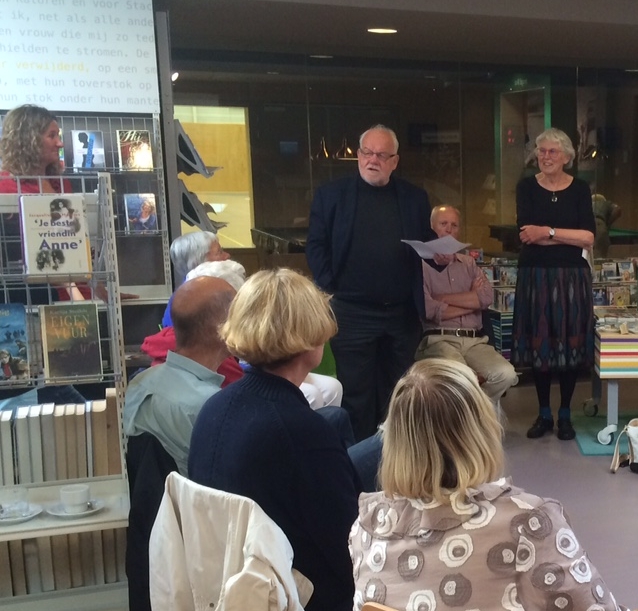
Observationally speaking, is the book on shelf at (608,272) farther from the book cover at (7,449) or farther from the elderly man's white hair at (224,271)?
the book cover at (7,449)

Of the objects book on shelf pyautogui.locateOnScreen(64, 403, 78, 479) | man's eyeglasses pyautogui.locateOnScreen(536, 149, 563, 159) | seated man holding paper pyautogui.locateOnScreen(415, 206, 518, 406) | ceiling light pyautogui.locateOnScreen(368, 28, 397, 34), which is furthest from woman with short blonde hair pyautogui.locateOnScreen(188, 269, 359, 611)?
ceiling light pyautogui.locateOnScreen(368, 28, 397, 34)

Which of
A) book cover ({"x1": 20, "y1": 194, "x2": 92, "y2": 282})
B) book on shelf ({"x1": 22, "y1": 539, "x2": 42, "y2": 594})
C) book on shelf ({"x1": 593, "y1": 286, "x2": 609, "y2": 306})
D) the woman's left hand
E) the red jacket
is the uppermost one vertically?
book cover ({"x1": 20, "y1": 194, "x2": 92, "y2": 282})

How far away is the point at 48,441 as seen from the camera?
2.22 meters

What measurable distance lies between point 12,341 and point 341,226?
1779 millimetres

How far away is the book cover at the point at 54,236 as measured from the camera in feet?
6.57

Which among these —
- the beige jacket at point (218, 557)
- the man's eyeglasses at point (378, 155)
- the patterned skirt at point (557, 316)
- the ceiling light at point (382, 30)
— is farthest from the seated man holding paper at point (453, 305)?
the beige jacket at point (218, 557)

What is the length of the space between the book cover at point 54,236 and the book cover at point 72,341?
0.11 meters

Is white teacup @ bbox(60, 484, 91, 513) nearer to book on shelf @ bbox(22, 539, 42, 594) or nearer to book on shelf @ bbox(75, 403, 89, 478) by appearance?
book on shelf @ bbox(75, 403, 89, 478)

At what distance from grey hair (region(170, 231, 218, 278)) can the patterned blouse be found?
213 centimetres

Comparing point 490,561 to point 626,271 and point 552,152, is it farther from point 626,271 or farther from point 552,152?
point 626,271

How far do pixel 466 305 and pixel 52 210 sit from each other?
8.24 feet

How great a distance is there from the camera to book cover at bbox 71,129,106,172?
11.4ft

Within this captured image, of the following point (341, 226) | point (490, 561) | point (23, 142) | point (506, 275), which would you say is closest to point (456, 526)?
point (490, 561)

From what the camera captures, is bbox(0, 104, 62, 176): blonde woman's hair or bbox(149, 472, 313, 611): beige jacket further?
bbox(0, 104, 62, 176): blonde woman's hair
